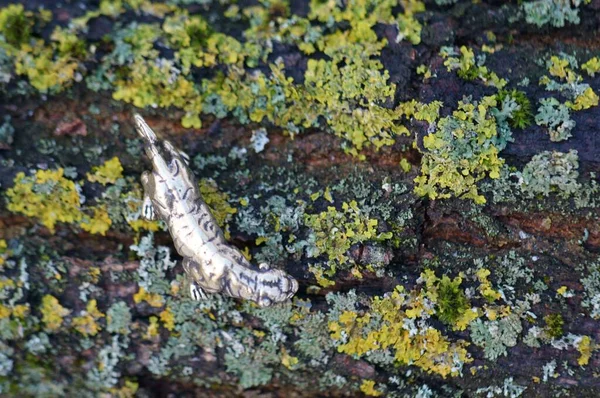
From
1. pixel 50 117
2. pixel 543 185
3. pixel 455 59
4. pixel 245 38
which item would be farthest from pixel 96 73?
pixel 543 185

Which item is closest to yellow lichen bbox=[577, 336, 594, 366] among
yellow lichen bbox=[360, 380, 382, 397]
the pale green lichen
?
the pale green lichen

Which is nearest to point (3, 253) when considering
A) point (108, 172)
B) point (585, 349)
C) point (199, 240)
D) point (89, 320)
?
point (89, 320)

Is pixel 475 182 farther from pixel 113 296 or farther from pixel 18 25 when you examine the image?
pixel 18 25

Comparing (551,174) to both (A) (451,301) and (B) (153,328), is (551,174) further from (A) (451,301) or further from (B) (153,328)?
(B) (153,328)

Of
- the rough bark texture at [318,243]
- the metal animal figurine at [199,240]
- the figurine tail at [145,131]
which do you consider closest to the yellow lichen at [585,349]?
the rough bark texture at [318,243]

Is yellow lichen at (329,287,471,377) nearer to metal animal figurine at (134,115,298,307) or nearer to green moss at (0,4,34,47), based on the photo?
metal animal figurine at (134,115,298,307)

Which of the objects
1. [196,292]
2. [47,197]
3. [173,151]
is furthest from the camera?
[47,197]

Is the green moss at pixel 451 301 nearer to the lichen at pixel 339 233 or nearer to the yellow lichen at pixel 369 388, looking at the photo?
Answer: the lichen at pixel 339 233
